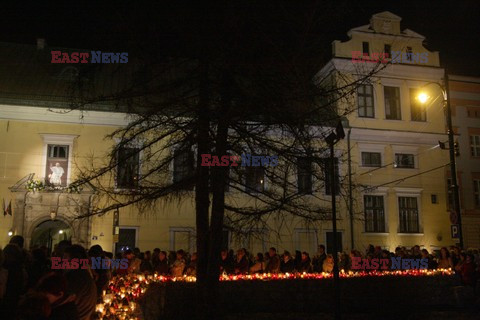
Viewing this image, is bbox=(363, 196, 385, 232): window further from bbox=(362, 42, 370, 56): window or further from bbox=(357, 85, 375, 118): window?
bbox=(362, 42, 370, 56): window

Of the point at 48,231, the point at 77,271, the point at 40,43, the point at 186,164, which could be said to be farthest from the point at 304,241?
the point at 77,271

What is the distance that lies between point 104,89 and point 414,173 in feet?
63.0

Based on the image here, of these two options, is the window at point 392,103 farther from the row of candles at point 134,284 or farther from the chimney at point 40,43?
the chimney at point 40,43

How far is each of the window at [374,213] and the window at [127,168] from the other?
20.2 meters

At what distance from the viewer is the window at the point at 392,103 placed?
1244 inches

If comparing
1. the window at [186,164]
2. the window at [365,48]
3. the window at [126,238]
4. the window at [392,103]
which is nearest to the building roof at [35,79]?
the window at [126,238]

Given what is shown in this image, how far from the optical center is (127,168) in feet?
40.4

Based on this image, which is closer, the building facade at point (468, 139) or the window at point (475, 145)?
the building facade at point (468, 139)

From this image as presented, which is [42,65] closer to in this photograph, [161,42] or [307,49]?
[161,42]

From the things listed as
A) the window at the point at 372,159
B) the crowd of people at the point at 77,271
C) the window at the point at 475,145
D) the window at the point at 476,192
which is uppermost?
the window at the point at 475,145

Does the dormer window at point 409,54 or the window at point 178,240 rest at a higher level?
the dormer window at point 409,54

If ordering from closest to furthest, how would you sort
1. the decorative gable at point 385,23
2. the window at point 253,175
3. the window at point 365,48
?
1. the window at point 253,175
2. the window at point 365,48
3. the decorative gable at point 385,23

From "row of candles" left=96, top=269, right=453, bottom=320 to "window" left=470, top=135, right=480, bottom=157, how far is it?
20.3 meters

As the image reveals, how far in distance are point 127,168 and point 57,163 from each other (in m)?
15.3
